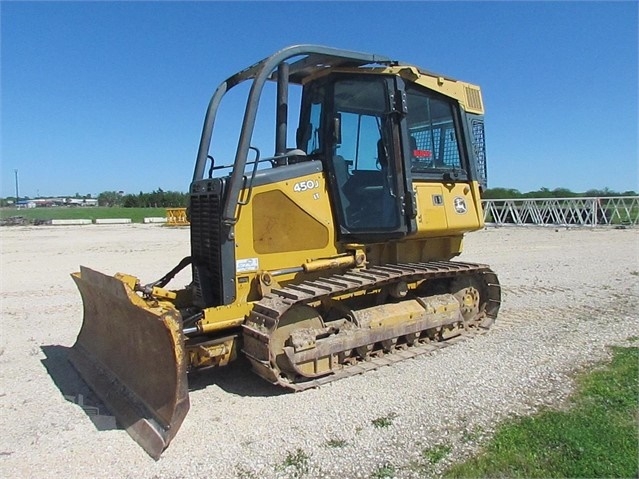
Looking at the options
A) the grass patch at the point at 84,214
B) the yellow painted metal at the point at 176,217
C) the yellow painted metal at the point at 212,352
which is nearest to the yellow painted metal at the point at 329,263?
the yellow painted metal at the point at 212,352

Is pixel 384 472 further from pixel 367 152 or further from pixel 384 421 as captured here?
pixel 367 152

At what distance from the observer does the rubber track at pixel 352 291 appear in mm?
4809

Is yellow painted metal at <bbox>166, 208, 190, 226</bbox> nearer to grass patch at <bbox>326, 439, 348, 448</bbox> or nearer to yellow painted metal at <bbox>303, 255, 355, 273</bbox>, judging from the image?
yellow painted metal at <bbox>303, 255, 355, 273</bbox>

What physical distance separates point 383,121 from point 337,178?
2.84 ft

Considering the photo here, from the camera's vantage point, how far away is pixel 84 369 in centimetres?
552

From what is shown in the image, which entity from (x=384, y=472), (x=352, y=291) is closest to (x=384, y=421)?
(x=384, y=472)

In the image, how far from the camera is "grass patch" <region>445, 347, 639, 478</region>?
3377mm

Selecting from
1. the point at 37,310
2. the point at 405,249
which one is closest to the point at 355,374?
the point at 405,249

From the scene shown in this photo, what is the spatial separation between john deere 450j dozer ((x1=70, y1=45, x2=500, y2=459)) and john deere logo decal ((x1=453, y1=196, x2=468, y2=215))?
0.14 ft

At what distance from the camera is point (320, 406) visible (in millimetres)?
4543

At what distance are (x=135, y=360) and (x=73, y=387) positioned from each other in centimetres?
98

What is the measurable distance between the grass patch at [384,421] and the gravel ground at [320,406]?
16 millimetres

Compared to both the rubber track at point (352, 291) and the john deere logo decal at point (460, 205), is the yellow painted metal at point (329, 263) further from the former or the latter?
the john deere logo decal at point (460, 205)

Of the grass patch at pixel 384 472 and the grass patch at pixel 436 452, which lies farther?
the grass patch at pixel 436 452
